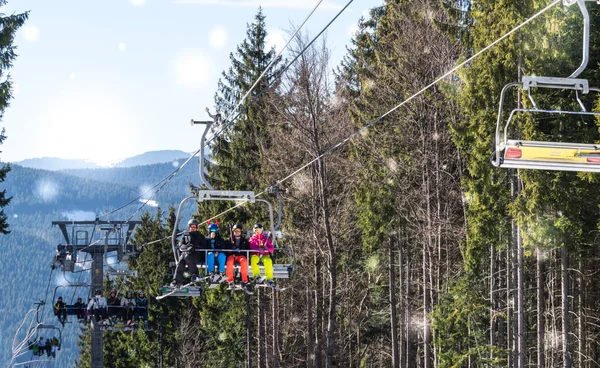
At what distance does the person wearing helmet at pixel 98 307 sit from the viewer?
32.8 m

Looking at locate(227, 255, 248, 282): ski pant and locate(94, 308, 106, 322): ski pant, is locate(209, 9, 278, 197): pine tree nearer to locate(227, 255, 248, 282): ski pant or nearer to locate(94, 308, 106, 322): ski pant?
locate(94, 308, 106, 322): ski pant

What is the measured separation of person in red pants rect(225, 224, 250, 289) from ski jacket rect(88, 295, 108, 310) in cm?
1457

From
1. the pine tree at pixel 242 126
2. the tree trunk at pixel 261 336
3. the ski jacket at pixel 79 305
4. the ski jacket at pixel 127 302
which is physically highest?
the pine tree at pixel 242 126

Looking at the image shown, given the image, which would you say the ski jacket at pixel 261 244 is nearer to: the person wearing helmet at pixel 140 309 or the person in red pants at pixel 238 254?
the person in red pants at pixel 238 254

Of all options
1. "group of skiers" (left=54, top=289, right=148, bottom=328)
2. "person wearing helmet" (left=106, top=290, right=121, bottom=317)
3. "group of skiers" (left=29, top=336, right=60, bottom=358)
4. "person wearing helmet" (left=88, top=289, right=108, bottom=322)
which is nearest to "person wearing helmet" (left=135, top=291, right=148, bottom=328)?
"group of skiers" (left=54, top=289, right=148, bottom=328)

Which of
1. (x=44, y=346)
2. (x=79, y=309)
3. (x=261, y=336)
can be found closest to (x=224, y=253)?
(x=79, y=309)

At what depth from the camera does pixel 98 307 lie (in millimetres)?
32969

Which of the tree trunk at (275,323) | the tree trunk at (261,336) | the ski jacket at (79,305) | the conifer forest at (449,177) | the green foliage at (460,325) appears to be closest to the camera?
the conifer forest at (449,177)

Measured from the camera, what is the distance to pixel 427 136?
26797mm

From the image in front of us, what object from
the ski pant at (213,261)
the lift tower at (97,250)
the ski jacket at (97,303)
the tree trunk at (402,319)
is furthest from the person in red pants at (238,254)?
the tree trunk at (402,319)

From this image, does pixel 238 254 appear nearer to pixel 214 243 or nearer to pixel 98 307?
pixel 214 243

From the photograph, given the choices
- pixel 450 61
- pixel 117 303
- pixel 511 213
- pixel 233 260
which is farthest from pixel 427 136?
pixel 117 303

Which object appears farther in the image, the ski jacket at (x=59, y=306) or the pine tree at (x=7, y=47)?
the ski jacket at (x=59, y=306)

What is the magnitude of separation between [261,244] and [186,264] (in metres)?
1.76
